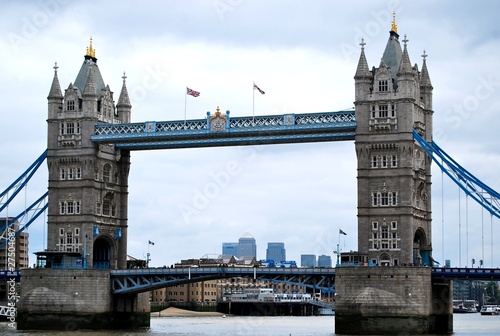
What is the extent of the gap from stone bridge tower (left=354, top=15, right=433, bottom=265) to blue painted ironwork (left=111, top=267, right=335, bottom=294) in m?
5.93

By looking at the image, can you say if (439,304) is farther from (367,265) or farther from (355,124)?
(355,124)

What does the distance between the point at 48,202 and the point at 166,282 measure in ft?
65.8

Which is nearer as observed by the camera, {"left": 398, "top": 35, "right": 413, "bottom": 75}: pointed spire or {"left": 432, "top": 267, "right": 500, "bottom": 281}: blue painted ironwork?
{"left": 432, "top": 267, "right": 500, "bottom": 281}: blue painted ironwork

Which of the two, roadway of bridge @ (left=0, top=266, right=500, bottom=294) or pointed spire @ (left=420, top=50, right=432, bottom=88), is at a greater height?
pointed spire @ (left=420, top=50, right=432, bottom=88)

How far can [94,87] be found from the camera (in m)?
144

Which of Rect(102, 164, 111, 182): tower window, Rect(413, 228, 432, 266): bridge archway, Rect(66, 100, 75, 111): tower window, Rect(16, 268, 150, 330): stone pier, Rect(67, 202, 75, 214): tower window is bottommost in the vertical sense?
Rect(16, 268, 150, 330): stone pier

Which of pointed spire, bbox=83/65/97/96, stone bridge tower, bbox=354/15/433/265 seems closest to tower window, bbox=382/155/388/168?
stone bridge tower, bbox=354/15/433/265

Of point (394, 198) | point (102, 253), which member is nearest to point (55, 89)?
point (102, 253)

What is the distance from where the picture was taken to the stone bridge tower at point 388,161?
12638 cm

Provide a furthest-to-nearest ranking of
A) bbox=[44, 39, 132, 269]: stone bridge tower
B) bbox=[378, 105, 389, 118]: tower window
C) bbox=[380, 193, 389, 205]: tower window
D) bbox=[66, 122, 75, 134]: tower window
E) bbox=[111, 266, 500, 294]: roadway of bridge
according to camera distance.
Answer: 1. bbox=[66, 122, 75, 134]: tower window
2. bbox=[44, 39, 132, 269]: stone bridge tower
3. bbox=[378, 105, 389, 118]: tower window
4. bbox=[380, 193, 389, 205]: tower window
5. bbox=[111, 266, 500, 294]: roadway of bridge

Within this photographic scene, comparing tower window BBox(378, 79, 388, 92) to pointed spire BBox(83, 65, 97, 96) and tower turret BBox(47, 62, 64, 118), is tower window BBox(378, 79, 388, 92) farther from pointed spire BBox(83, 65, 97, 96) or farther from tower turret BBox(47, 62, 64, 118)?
tower turret BBox(47, 62, 64, 118)

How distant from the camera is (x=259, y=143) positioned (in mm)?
136625

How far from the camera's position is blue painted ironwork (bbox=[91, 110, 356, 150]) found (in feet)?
430

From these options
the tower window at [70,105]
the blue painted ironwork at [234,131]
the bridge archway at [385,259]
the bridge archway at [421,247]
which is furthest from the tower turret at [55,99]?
the bridge archway at [421,247]
